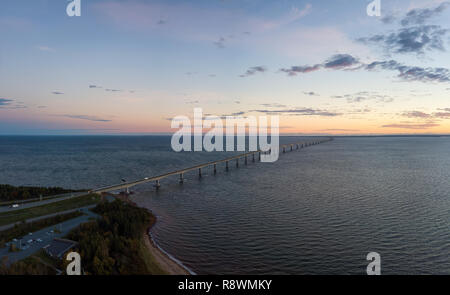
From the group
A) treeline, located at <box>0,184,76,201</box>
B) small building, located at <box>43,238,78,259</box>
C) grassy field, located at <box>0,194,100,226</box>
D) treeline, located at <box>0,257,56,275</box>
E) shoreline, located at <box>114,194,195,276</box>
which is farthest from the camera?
treeline, located at <box>0,184,76,201</box>

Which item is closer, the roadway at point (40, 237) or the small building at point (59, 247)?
the small building at point (59, 247)

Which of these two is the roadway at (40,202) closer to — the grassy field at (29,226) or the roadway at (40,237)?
the grassy field at (29,226)

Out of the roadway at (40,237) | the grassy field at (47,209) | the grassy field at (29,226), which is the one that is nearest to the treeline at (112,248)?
the roadway at (40,237)

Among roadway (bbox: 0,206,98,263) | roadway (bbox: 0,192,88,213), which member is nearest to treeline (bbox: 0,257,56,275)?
roadway (bbox: 0,206,98,263)

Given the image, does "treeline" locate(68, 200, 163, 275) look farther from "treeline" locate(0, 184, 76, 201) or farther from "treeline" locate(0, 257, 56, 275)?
"treeline" locate(0, 184, 76, 201)
